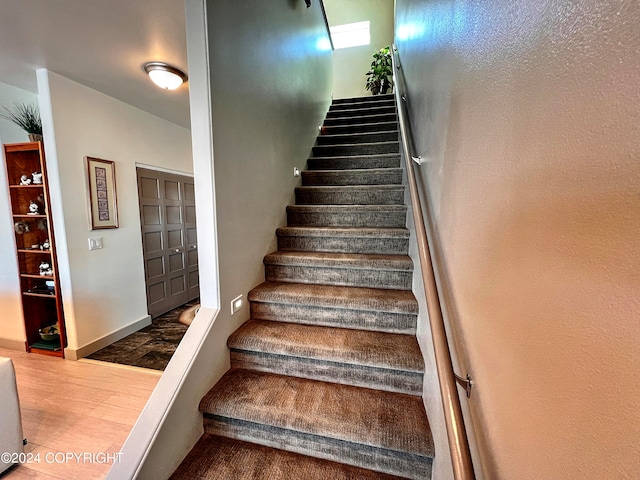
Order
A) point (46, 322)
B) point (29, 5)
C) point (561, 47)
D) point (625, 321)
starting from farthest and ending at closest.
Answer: point (46, 322) → point (29, 5) → point (561, 47) → point (625, 321)

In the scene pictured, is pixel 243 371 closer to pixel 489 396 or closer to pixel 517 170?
pixel 489 396

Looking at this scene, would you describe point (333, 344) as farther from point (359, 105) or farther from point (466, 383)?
point (359, 105)

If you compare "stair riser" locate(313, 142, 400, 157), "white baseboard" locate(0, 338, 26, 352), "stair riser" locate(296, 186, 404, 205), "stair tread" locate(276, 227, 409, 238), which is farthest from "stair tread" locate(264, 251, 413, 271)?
"white baseboard" locate(0, 338, 26, 352)

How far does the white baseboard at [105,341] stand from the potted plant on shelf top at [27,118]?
1974 mm

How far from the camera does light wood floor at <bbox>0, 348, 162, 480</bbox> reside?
1.50 meters

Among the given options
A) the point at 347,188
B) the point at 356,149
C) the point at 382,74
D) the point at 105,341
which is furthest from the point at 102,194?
the point at 382,74

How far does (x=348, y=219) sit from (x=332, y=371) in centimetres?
122

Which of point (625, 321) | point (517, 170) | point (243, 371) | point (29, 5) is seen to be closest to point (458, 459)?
point (625, 321)

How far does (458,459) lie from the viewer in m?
0.61

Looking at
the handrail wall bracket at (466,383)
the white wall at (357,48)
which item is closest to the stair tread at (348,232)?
the handrail wall bracket at (466,383)

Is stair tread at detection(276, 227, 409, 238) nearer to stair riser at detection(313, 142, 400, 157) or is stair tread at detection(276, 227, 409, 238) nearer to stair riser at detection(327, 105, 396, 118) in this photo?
stair riser at detection(313, 142, 400, 157)

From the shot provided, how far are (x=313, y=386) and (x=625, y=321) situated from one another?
138 cm

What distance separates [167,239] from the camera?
365 centimetres

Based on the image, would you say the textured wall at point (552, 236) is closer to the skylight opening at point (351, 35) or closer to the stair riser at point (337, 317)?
the stair riser at point (337, 317)
